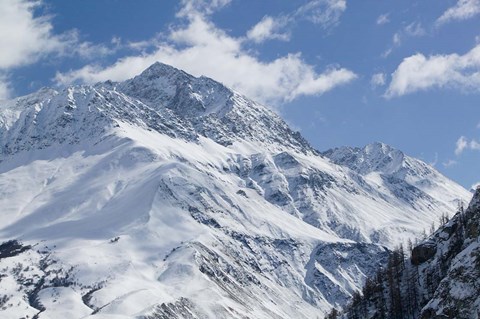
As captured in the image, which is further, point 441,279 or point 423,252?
point 423,252

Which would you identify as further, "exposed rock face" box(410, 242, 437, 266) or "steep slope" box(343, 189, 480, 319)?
"exposed rock face" box(410, 242, 437, 266)

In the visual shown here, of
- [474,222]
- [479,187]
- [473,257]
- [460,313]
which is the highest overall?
[479,187]

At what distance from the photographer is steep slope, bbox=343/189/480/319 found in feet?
431

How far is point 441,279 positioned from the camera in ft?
558

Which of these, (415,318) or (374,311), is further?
(374,311)

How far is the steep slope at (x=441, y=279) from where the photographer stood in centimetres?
13125

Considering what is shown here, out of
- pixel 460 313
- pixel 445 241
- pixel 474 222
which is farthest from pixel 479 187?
pixel 460 313

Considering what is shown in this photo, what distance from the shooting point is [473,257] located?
443ft

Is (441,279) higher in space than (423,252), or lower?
lower

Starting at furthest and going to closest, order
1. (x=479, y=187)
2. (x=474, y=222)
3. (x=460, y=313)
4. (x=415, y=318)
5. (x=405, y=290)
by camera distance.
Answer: (x=405, y=290), (x=415, y=318), (x=479, y=187), (x=474, y=222), (x=460, y=313)

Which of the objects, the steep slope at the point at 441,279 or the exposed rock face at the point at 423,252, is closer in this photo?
the steep slope at the point at 441,279

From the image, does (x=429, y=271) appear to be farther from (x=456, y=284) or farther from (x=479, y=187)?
(x=456, y=284)

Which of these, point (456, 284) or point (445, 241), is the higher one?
point (445, 241)

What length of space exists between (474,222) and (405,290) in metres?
40.5
